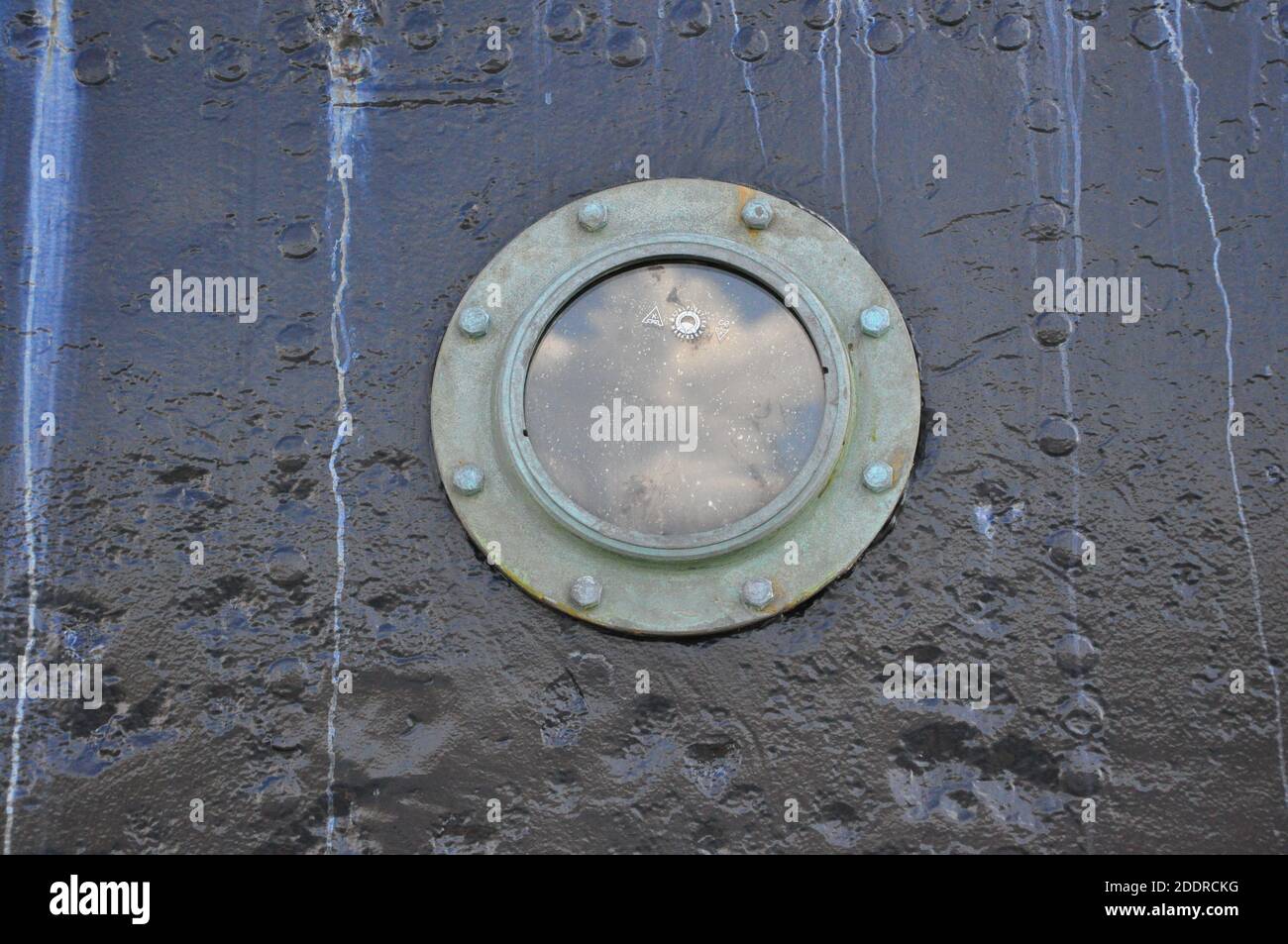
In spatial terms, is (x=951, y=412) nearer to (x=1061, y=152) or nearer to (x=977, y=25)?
(x=1061, y=152)

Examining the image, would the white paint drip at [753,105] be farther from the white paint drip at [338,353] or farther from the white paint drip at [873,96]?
the white paint drip at [338,353]

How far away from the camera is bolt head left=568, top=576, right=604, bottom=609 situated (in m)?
1.84

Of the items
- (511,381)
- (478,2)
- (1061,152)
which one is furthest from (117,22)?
(1061,152)

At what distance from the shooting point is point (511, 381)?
1863 millimetres

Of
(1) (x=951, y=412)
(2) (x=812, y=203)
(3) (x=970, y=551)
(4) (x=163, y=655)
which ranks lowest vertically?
(4) (x=163, y=655)

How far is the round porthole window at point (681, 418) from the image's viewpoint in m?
1.85

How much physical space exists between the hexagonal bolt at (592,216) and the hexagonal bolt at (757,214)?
0.21 m

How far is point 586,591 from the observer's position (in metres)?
1.85

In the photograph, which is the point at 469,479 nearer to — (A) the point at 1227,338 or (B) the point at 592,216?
(B) the point at 592,216

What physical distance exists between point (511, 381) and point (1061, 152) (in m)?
0.91

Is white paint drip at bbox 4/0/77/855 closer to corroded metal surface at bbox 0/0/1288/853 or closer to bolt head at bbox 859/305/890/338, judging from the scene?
corroded metal surface at bbox 0/0/1288/853

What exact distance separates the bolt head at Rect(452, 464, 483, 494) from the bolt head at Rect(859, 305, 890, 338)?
0.61 metres

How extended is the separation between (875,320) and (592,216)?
1.47 ft

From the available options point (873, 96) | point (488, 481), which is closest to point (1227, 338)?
point (873, 96)
